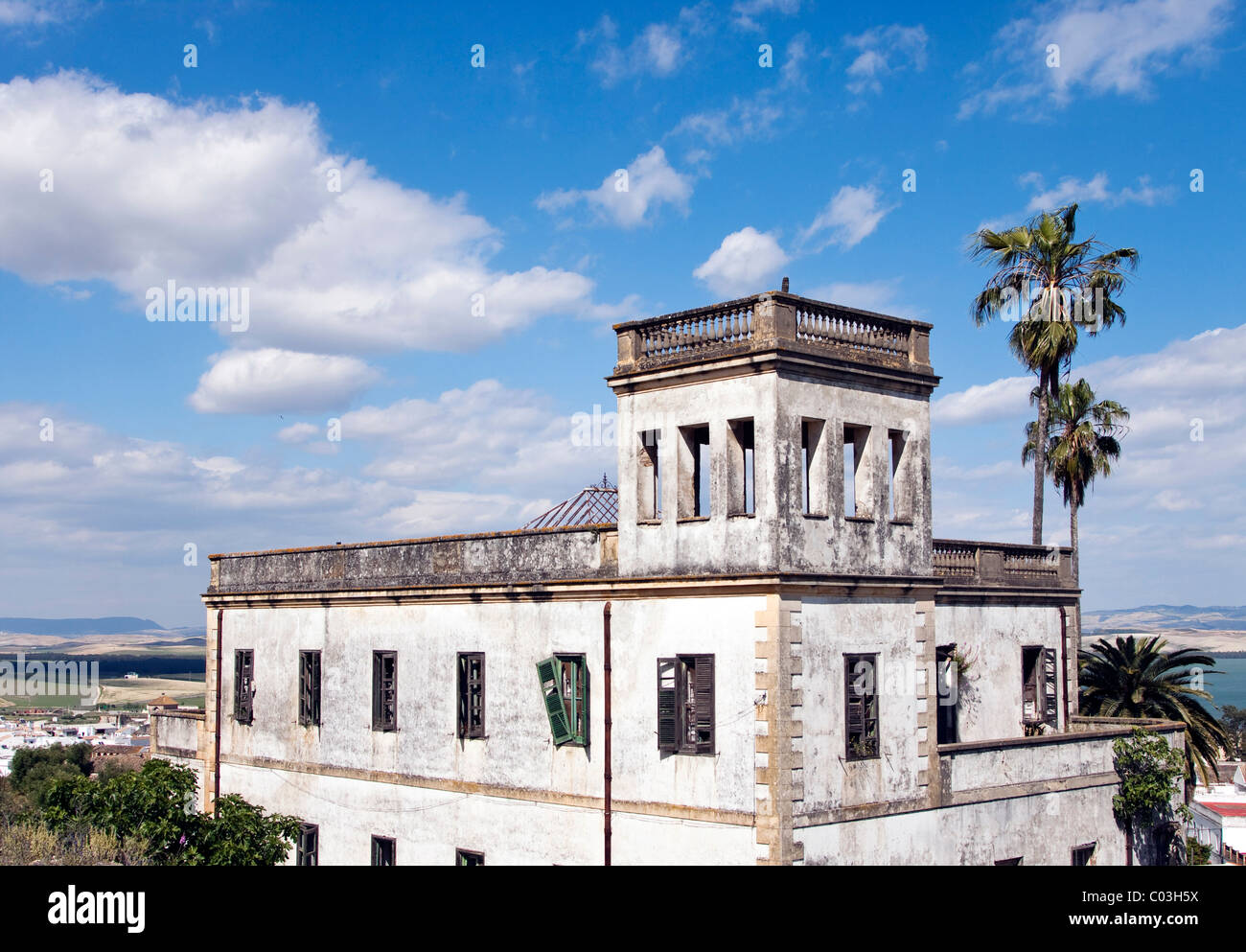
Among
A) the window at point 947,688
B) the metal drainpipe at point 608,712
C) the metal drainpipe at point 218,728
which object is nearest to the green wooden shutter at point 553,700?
the metal drainpipe at point 608,712

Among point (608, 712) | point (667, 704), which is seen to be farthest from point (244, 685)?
point (667, 704)

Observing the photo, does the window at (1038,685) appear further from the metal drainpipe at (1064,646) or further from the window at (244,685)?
the window at (244,685)

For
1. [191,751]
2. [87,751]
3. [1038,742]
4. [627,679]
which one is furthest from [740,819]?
[87,751]

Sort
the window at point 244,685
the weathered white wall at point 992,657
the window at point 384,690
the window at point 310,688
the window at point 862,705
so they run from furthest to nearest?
the window at point 244,685, the window at point 310,688, the window at point 384,690, the weathered white wall at point 992,657, the window at point 862,705

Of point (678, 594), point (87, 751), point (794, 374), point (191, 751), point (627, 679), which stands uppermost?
point (794, 374)

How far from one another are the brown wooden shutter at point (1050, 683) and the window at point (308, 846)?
17.8 m

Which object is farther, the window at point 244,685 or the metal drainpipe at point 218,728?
the metal drainpipe at point 218,728

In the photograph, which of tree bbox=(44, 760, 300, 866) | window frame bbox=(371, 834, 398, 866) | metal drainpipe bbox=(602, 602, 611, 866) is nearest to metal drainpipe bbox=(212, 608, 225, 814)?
window frame bbox=(371, 834, 398, 866)

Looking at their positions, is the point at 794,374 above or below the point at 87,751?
above

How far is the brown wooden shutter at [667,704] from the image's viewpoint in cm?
2233

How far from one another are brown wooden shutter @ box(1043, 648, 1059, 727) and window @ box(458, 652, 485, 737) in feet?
44.2
